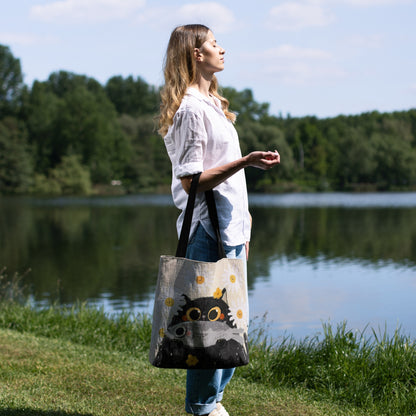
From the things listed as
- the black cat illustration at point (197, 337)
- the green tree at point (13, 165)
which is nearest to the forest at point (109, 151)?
the green tree at point (13, 165)

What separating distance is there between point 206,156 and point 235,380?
7.13 feet

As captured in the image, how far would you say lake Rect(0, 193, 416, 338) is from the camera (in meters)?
11.4

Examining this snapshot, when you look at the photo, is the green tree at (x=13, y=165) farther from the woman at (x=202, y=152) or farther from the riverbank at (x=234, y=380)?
the woman at (x=202, y=152)

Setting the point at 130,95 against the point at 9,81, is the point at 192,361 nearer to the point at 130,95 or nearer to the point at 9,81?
the point at 9,81

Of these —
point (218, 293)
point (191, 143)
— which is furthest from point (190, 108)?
point (218, 293)

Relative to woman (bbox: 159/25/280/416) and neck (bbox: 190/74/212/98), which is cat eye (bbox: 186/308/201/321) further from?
neck (bbox: 190/74/212/98)

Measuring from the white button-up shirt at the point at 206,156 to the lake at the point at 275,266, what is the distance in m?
2.84

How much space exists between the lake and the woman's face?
3.11 m

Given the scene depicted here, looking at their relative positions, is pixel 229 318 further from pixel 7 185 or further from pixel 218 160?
pixel 7 185

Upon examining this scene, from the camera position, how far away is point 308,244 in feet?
74.5

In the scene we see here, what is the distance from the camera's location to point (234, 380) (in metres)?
4.28

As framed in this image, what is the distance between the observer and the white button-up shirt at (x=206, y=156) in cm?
264

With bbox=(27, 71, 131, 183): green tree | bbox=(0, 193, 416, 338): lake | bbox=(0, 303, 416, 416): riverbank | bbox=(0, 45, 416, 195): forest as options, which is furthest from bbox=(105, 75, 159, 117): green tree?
bbox=(0, 303, 416, 416): riverbank

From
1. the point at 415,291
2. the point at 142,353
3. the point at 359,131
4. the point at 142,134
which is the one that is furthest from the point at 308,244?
the point at 359,131
